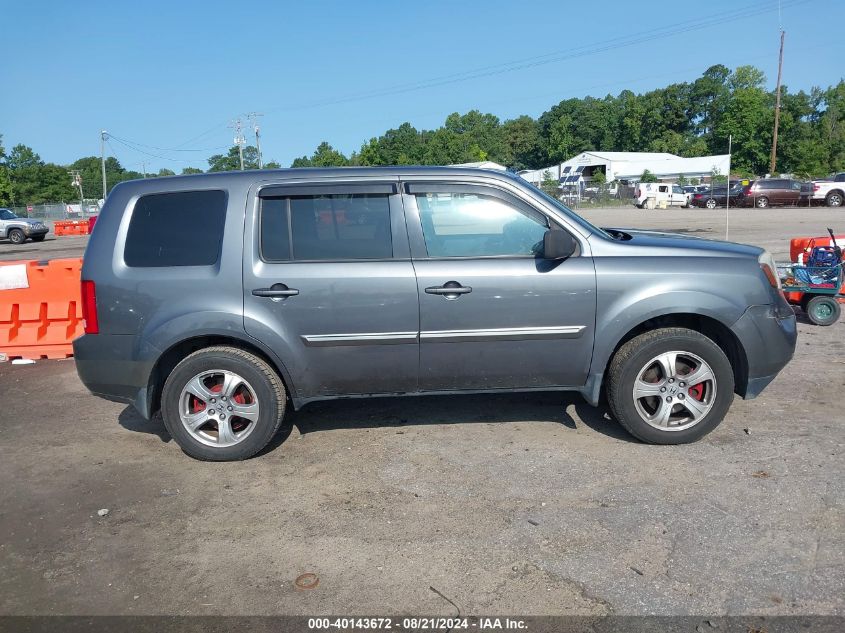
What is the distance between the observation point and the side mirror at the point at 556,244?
4.37 m

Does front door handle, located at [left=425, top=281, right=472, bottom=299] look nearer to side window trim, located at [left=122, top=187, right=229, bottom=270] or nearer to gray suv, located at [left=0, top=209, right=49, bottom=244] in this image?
side window trim, located at [left=122, top=187, right=229, bottom=270]

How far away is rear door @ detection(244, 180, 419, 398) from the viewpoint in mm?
4469

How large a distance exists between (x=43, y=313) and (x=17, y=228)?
26111mm

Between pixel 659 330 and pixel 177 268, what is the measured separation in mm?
3228

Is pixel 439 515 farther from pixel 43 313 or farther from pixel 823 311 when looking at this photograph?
pixel 823 311

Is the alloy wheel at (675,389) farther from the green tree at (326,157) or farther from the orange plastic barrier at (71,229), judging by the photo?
the green tree at (326,157)

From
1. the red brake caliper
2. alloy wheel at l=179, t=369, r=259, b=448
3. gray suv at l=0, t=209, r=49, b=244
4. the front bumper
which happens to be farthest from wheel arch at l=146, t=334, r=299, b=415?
gray suv at l=0, t=209, r=49, b=244

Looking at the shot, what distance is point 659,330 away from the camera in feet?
15.1

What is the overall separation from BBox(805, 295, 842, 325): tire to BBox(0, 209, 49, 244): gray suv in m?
31.4

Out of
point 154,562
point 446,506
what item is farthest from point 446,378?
point 154,562

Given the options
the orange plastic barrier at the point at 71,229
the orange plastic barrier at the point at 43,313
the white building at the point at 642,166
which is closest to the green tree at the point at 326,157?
the white building at the point at 642,166

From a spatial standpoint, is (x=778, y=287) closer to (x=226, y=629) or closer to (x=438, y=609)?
(x=438, y=609)

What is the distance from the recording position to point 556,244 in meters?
4.38

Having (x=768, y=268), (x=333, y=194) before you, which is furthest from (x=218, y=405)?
(x=768, y=268)
